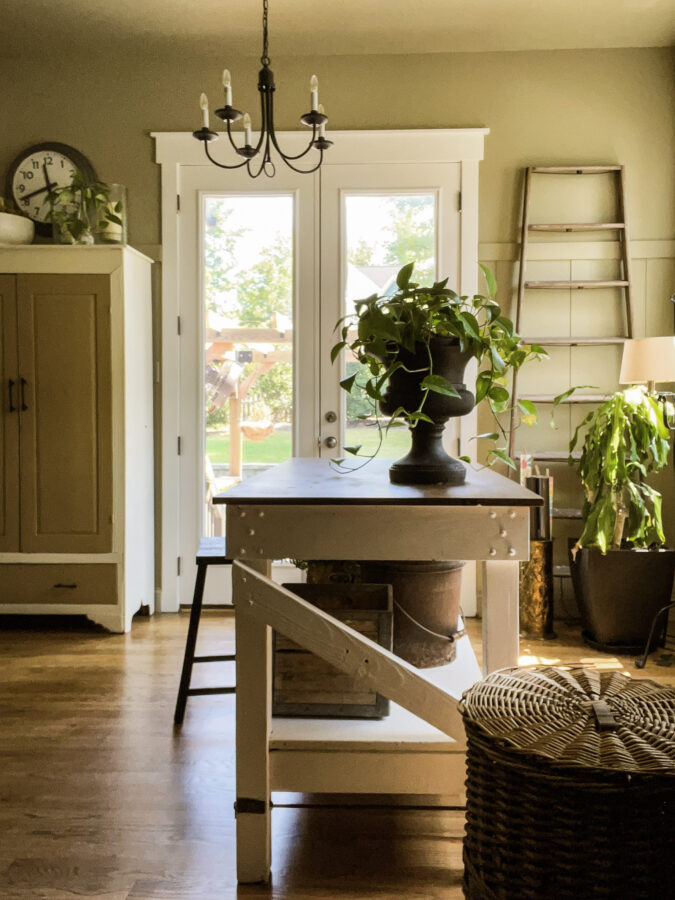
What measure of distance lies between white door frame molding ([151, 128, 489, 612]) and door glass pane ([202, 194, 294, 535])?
171mm

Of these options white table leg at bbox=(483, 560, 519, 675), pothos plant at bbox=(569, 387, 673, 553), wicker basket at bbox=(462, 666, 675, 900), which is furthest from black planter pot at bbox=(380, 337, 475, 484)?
pothos plant at bbox=(569, 387, 673, 553)

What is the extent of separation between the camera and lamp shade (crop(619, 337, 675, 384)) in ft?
10.9

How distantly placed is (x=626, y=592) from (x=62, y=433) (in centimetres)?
272

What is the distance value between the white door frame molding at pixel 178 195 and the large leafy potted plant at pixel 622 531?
43.5 inches

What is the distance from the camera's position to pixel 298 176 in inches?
157

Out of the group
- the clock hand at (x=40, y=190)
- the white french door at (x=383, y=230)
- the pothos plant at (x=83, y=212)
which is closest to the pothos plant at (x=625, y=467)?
the white french door at (x=383, y=230)

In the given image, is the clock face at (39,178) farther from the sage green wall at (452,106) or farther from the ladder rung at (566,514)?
the ladder rung at (566,514)

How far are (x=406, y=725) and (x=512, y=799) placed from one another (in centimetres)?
55

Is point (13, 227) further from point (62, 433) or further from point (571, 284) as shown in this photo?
point (571, 284)

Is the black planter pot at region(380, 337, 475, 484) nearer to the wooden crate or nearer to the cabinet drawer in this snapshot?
the wooden crate

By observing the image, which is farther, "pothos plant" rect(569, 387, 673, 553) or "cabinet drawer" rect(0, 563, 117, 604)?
"cabinet drawer" rect(0, 563, 117, 604)

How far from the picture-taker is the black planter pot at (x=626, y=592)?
3.37 metres

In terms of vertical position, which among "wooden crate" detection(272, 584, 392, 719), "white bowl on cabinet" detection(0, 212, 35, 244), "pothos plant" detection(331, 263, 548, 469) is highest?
"white bowl on cabinet" detection(0, 212, 35, 244)

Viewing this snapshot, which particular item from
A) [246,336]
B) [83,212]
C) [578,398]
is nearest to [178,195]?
[83,212]
